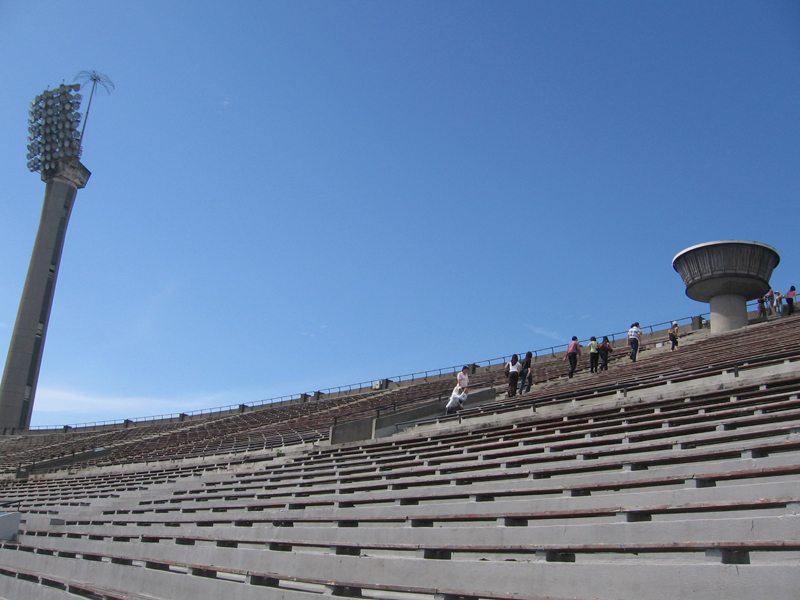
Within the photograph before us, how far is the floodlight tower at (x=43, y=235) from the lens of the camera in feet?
150

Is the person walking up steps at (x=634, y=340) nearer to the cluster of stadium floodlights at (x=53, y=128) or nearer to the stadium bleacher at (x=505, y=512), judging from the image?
the stadium bleacher at (x=505, y=512)

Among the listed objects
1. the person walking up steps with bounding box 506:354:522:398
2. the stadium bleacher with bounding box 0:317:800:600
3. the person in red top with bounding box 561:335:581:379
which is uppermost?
the person in red top with bounding box 561:335:581:379

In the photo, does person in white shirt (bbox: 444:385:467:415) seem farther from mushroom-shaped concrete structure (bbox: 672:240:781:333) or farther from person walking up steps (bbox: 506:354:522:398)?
mushroom-shaped concrete structure (bbox: 672:240:781:333)

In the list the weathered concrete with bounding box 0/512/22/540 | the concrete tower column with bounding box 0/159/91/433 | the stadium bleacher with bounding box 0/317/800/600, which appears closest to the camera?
the stadium bleacher with bounding box 0/317/800/600

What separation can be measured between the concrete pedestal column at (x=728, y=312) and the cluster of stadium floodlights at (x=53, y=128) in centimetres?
5134

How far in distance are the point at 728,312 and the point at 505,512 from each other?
15201 millimetres

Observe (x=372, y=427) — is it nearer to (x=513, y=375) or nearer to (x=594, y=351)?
(x=513, y=375)

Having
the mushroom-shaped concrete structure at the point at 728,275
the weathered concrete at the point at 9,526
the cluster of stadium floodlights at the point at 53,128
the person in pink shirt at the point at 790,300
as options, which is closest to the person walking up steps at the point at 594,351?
the mushroom-shaped concrete structure at the point at 728,275

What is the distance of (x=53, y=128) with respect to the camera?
53.1 metres

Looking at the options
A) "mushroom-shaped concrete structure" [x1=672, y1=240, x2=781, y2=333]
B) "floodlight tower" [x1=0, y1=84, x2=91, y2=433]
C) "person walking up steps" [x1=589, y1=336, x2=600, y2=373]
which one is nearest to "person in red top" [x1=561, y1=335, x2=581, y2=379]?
"person walking up steps" [x1=589, y1=336, x2=600, y2=373]

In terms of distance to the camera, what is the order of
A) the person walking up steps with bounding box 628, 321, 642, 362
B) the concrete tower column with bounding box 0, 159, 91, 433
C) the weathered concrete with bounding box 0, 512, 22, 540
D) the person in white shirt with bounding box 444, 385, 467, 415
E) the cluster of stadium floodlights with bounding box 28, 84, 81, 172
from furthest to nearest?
1. the cluster of stadium floodlights with bounding box 28, 84, 81, 172
2. the concrete tower column with bounding box 0, 159, 91, 433
3. the person walking up steps with bounding box 628, 321, 642, 362
4. the person in white shirt with bounding box 444, 385, 467, 415
5. the weathered concrete with bounding box 0, 512, 22, 540

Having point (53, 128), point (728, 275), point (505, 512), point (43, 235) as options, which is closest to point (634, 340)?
point (728, 275)

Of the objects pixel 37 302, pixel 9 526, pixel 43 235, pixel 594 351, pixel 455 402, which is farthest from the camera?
pixel 43 235

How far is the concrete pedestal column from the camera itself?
58.6ft
